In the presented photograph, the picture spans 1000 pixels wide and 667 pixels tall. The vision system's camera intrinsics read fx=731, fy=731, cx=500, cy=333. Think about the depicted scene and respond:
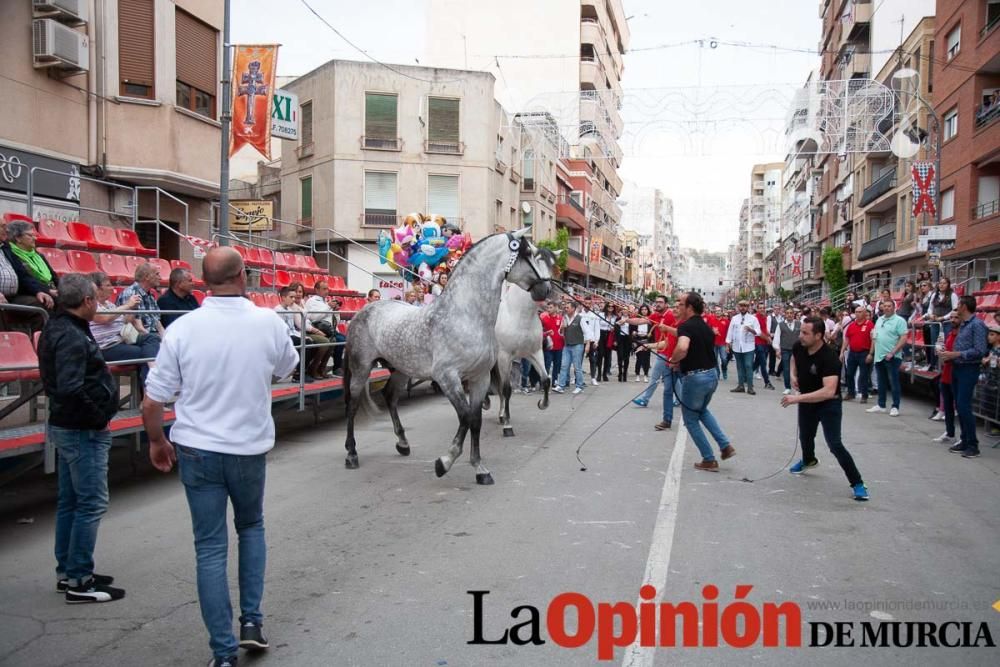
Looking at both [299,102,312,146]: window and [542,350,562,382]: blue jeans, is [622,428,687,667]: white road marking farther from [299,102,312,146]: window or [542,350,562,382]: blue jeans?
[299,102,312,146]: window

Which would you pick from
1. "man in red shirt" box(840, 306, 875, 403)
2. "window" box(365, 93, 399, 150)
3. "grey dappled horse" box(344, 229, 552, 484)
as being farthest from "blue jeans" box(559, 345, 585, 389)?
"window" box(365, 93, 399, 150)

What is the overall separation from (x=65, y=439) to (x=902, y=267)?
41.4 metres

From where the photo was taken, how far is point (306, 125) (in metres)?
34.9

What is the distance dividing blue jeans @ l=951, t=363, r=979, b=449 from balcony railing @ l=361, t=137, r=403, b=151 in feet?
94.6

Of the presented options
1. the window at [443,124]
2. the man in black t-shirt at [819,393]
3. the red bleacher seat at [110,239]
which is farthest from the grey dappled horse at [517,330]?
the window at [443,124]

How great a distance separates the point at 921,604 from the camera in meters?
4.30

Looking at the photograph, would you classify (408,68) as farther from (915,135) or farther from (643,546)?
(643,546)

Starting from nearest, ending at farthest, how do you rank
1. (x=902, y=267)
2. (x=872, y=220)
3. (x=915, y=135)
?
(x=915, y=135) → (x=902, y=267) → (x=872, y=220)

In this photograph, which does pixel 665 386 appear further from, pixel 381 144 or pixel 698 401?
pixel 381 144

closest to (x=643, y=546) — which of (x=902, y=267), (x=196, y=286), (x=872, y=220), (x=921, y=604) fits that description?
(x=921, y=604)

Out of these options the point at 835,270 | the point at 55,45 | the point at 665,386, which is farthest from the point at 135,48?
the point at 835,270

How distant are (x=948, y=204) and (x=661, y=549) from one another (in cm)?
2862

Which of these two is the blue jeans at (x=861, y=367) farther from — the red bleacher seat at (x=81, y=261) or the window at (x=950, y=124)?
the window at (x=950, y=124)

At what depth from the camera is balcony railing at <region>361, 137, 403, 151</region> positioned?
33991mm
